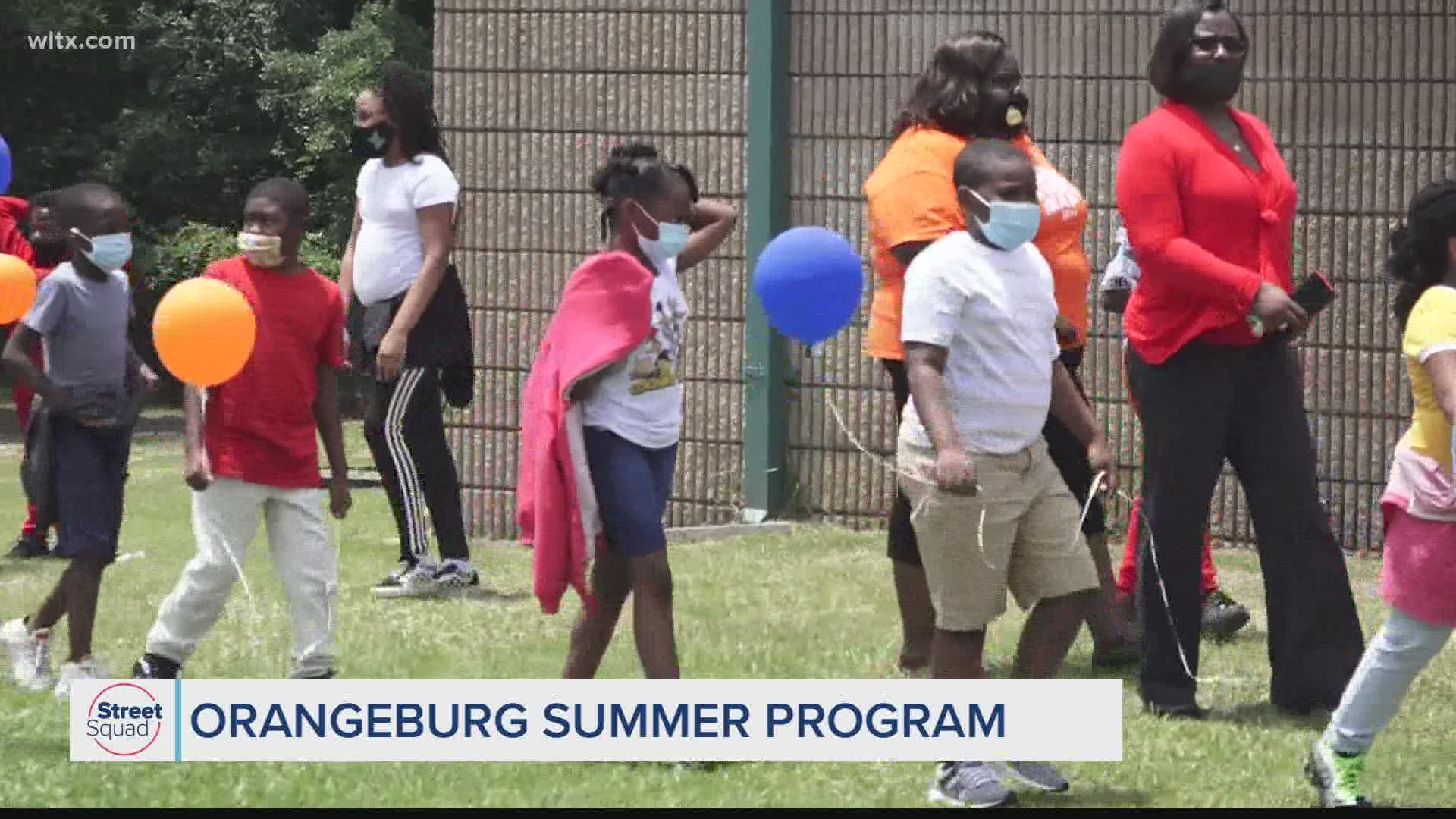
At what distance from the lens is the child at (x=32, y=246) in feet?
32.8

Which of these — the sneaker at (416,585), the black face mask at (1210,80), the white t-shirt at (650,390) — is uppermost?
the black face mask at (1210,80)

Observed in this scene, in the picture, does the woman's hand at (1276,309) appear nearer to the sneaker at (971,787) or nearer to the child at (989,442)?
the child at (989,442)

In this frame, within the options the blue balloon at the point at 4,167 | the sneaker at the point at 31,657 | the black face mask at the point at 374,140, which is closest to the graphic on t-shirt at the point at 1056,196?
the black face mask at the point at 374,140

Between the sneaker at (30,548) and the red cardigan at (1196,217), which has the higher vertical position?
the red cardigan at (1196,217)

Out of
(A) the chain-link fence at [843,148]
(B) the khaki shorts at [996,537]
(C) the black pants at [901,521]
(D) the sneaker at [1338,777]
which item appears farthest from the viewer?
(A) the chain-link fence at [843,148]

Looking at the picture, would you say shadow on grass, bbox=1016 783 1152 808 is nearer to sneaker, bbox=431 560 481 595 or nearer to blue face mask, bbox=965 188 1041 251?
blue face mask, bbox=965 188 1041 251

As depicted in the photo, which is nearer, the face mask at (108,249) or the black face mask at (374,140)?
the face mask at (108,249)

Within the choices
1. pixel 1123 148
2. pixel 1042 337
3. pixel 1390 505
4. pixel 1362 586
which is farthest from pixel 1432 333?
pixel 1362 586

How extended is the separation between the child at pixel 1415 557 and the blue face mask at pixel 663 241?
68.3 inches

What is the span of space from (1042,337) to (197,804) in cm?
213

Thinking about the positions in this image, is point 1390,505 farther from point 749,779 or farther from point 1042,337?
point 749,779

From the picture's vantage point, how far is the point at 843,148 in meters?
10.3

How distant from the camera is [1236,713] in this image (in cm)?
684

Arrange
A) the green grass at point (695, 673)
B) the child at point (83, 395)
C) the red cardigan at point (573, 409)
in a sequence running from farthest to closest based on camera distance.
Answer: the child at point (83, 395), the red cardigan at point (573, 409), the green grass at point (695, 673)
